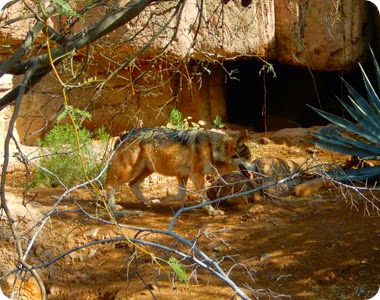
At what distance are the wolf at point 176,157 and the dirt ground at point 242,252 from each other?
45cm

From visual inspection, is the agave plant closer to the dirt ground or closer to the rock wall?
the dirt ground

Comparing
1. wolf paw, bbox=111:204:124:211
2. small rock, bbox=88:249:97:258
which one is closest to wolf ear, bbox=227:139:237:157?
wolf paw, bbox=111:204:124:211

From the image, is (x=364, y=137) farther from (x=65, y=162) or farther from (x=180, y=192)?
(x=65, y=162)

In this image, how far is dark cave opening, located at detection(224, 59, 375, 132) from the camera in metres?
14.9

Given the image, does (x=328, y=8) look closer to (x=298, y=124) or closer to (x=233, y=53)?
(x=233, y=53)

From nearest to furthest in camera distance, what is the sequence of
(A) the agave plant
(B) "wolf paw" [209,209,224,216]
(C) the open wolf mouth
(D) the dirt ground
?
(D) the dirt ground → (B) "wolf paw" [209,209,224,216] → (A) the agave plant → (C) the open wolf mouth

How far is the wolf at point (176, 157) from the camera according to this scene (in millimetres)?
8508

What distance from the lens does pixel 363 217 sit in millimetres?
7543

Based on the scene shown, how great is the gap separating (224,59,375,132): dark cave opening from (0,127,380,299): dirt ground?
6373 millimetres

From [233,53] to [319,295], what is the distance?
7009mm

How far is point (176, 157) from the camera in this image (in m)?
8.62

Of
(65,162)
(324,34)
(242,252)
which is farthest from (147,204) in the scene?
(324,34)

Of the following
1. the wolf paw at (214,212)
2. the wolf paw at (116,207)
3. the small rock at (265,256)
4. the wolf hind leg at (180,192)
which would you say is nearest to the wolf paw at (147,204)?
the wolf hind leg at (180,192)

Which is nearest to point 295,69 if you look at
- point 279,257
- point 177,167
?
point 177,167
